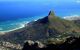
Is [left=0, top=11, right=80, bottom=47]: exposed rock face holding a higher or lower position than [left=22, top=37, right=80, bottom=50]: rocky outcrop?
higher

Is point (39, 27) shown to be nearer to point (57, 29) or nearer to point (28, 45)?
point (57, 29)

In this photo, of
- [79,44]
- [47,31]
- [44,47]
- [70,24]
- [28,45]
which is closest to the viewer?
[79,44]

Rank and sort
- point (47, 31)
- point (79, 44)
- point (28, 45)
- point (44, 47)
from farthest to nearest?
1. point (47, 31)
2. point (28, 45)
3. point (44, 47)
4. point (79, 44)

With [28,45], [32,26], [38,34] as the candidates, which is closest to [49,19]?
[32,26]

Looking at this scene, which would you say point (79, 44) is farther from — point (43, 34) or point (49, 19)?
point (49, 19)

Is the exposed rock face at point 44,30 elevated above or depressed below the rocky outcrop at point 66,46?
above

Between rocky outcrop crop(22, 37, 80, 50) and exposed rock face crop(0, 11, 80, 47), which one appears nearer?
rocky outcrop crop(22, 37, 80, 50)

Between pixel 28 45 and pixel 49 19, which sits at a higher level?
pixel 49 19

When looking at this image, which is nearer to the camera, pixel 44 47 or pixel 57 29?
pixel 44 47

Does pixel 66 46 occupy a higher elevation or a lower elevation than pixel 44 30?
lower

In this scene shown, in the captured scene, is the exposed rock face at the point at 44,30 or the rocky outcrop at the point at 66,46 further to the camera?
the exposed rock face at the point at 44,30

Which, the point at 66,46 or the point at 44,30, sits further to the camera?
the point at 44,30
